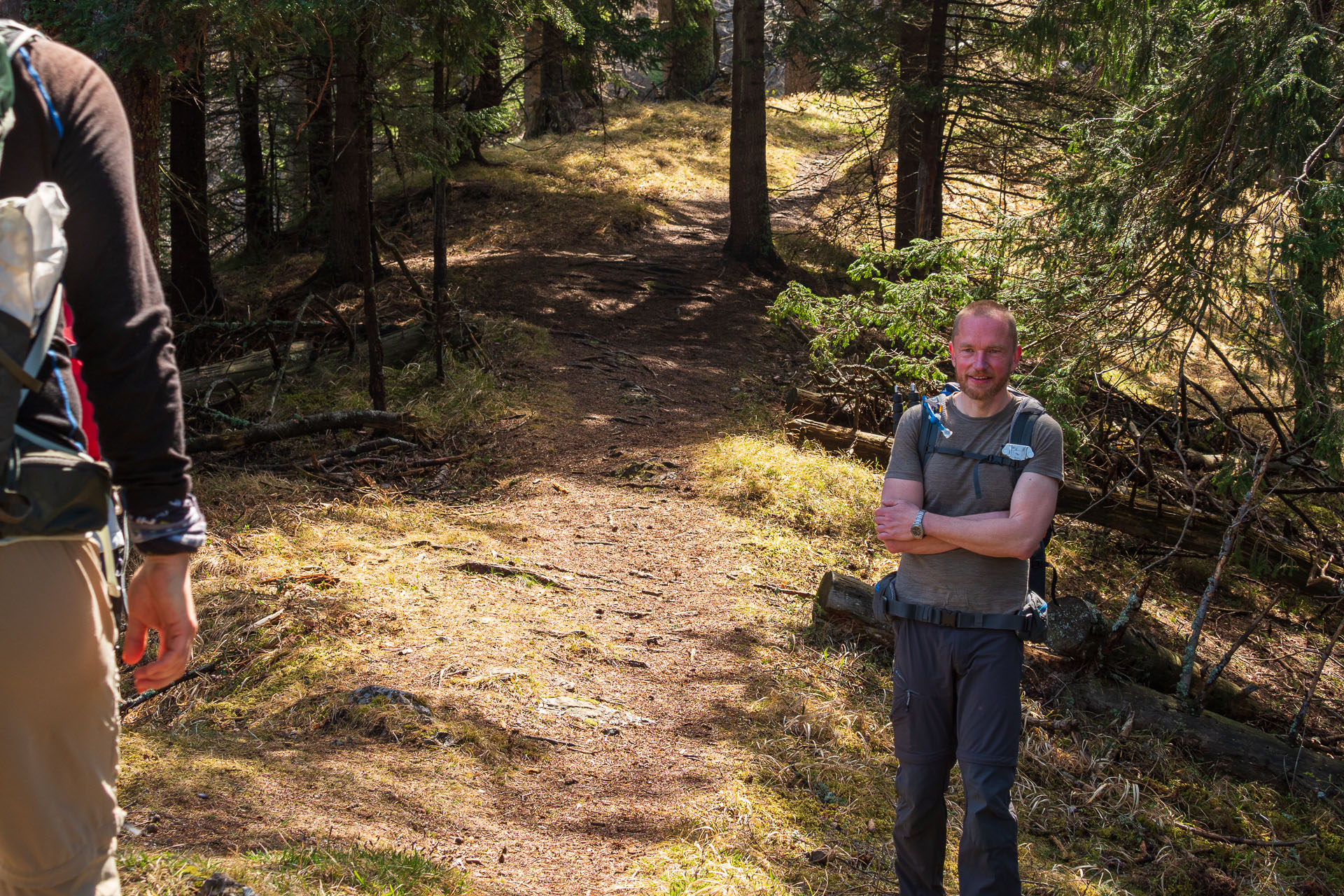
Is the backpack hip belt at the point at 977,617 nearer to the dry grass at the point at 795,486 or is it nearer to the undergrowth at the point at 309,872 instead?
the undergrowth at the point at 309,872

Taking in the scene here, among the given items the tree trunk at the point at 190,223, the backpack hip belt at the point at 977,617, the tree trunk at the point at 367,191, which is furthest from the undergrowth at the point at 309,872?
the tree trunk at the point at 190,223

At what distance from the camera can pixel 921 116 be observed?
43.7ft

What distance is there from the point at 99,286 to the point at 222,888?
1958 millimetres

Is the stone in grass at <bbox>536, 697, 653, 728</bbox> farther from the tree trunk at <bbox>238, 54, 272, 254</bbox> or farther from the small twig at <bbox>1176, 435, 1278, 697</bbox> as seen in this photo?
the tree trunk at <bbox>238, 54, 272, 254</bbox>

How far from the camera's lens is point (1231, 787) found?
533cm

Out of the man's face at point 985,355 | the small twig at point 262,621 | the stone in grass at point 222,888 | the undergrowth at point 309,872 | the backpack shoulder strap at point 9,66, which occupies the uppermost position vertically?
the backpack shoulder strap at point 9,66

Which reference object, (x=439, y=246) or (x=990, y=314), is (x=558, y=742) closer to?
(x=990, y=314)

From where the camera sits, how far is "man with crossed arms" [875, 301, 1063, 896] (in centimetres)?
311

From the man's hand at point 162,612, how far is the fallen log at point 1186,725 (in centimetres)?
470

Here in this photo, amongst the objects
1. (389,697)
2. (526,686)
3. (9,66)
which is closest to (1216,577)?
(526,686)

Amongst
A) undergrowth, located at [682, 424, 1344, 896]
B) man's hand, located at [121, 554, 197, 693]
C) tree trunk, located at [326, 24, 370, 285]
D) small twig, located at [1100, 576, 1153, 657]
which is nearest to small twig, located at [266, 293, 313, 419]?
tree trunk, located at [326, 24, 370, 285]

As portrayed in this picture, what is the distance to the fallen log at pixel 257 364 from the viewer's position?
361 inches

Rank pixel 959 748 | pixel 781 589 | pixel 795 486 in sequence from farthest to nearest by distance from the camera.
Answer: pixel 795 486 → pixel 781 589 → pixel 959 748

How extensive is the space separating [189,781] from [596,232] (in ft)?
45.0
